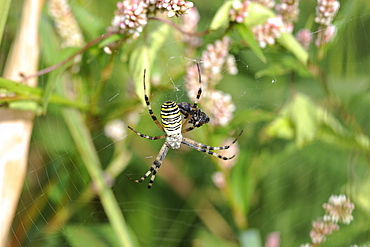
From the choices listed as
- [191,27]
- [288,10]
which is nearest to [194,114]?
[191,27]

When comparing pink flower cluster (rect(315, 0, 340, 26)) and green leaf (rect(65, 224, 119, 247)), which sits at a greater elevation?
pink flower cluster (rect(315, 0, 340, 26))

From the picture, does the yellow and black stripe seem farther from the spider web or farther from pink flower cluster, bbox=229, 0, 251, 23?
pink flower cluster, bbox=229, 0, 251, 23

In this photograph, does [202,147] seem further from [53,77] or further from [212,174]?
[53,77]

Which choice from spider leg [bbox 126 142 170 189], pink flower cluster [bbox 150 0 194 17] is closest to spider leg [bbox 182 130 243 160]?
spider leg [bbox 126 142 170 189]

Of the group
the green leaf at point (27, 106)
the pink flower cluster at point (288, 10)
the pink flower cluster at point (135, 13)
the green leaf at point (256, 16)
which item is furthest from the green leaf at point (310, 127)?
the green leaf at point (27, 106)

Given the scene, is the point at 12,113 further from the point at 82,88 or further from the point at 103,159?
the point at 103,159

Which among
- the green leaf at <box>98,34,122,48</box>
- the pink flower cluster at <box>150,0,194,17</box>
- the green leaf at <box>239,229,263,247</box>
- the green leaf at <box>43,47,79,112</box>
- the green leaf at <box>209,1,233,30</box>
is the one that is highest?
the pink flower cluster at <box>150,0,194,17</box>

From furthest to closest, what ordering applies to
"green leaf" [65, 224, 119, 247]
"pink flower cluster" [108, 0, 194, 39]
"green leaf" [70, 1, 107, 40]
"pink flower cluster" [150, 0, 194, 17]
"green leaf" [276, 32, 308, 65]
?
"green leaf" [65, 224, 119, 247] → "green leaf" [70, 1, 107, 40] → "green leaf" [276, 32, 308, 65] → "pink flower cluster" [108, 0, 194, 39] → "pink flower cluster" [150, 0, 194, 17]
